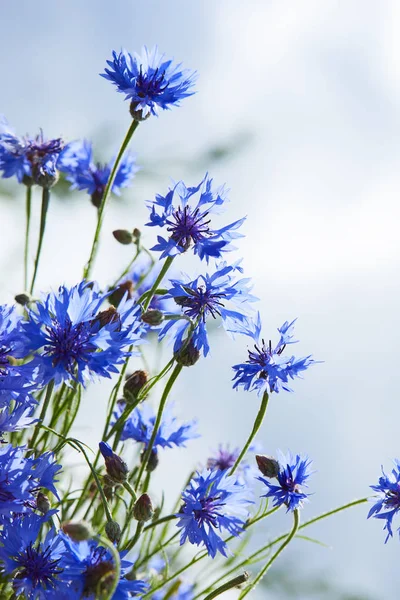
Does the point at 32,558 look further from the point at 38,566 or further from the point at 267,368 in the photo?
the point at 267,368

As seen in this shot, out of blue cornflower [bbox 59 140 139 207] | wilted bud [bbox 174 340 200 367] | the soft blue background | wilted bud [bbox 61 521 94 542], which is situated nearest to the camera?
wilted bud [bbox 61 521 94 542]

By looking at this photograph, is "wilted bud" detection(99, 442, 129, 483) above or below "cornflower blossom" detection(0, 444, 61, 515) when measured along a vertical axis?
above

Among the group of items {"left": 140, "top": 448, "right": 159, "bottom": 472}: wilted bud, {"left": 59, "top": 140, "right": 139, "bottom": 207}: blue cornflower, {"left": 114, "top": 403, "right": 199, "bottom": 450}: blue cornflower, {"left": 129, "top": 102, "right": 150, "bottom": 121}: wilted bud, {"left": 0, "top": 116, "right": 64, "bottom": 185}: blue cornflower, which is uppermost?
{"left": 59, "top": 140, "right": 139, "bottom": 207}: blue cornflower

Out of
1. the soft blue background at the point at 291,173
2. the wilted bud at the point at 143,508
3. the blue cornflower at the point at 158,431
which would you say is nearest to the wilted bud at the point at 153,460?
the blue cornflower at the point at 158,431

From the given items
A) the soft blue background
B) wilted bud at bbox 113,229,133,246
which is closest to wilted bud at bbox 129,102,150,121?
wilted bud at bbox 113,229,133,246

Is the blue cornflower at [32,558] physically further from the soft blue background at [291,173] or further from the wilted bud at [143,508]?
the soft blue background at [291,173]

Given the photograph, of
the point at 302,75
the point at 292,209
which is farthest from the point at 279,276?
the point at 302,75

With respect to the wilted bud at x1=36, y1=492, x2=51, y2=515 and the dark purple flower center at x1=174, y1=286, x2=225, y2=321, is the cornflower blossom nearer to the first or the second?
the wilted bud at x1=36, y1=492, x2=51, y2=515

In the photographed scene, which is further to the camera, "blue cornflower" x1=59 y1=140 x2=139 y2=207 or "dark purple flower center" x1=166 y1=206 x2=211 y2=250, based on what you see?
"blue cornflower" x1=59 y1=140 x2=139 y2=207
